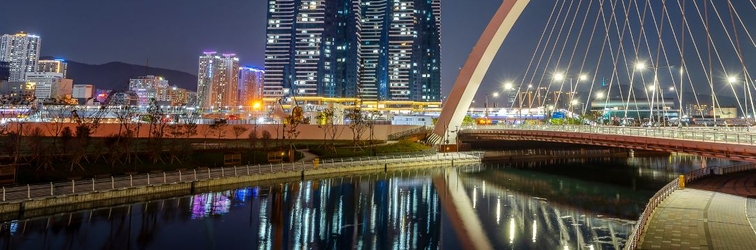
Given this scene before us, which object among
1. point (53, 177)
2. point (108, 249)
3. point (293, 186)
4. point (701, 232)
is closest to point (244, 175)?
point (293, 186)

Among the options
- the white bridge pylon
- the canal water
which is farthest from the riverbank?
the white bridge pylon

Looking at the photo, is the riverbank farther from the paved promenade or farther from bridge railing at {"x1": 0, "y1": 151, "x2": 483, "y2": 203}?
the paved promenade

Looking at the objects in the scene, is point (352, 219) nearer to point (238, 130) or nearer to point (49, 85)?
point (238, 130)

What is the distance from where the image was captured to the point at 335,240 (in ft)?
52.3

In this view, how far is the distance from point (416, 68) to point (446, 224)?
125293mm

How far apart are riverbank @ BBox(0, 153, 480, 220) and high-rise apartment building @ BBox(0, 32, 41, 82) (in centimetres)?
22308

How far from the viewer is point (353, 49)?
437ft

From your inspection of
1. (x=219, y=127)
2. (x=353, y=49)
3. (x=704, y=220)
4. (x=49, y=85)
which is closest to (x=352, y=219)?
(x=704, y=220)

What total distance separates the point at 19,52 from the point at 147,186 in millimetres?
231208

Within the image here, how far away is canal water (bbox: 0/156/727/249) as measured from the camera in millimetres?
15711

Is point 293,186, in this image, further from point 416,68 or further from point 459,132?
point 416,68

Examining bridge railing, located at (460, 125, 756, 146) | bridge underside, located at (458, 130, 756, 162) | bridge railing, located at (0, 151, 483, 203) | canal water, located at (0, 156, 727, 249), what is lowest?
canal water, located at (0, 156, 727, 249)

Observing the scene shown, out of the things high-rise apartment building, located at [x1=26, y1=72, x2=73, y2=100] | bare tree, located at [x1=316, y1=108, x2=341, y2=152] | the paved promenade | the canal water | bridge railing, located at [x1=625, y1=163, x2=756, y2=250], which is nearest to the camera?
bridge railing, located at [x1=625, y1=163, x2=756, y2=250]

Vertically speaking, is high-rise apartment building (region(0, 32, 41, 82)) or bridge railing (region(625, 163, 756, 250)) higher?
high-rise apartment building (region(0, 32, 41, 82))
